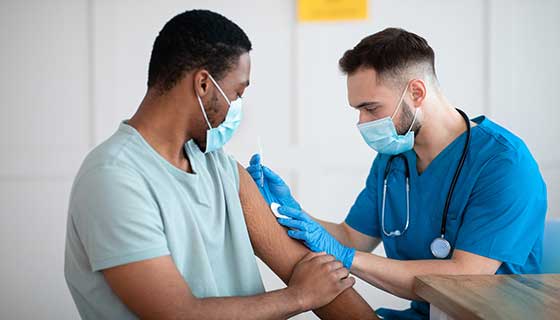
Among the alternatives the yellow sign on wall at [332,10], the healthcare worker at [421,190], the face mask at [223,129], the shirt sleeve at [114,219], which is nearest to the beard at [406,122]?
the healthcare worker at [421,190]

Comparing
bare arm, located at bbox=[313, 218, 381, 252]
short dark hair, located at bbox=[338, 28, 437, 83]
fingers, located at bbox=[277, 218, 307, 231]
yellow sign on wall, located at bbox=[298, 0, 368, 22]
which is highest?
yellow sign on wall, located at bbox=[298, 0, 368, 22]

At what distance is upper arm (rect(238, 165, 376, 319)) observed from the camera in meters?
1.44

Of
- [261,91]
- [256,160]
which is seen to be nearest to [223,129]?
[256,160]

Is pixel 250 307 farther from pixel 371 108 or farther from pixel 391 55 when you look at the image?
pixel 391 55

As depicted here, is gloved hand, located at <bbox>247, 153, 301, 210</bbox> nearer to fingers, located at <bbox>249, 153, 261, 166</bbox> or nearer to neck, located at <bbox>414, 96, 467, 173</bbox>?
fingers, located at <bbox>249, 153, 261, 166</bbox>

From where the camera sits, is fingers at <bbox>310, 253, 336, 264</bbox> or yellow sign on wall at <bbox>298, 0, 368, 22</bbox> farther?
yellow sign on wall at <bbox>298, 0, 368, 22</bbox>

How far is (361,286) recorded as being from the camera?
2.65 m

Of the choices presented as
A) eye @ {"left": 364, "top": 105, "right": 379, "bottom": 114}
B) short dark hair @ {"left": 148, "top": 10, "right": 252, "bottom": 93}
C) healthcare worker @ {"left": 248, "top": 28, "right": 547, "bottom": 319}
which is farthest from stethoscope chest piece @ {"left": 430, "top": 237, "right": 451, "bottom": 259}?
short dark hair @ {"left": 148, "top": 10, "right": 252, "bottom": 93}

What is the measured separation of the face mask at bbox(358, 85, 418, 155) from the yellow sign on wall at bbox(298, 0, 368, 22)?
97 cm

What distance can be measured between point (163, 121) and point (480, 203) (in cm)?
86

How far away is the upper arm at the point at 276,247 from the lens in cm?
144

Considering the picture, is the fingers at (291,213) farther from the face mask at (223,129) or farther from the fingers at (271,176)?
the face mask at (223,129)

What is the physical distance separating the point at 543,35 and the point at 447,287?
1.96 metres

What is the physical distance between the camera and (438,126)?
1.72 metres
